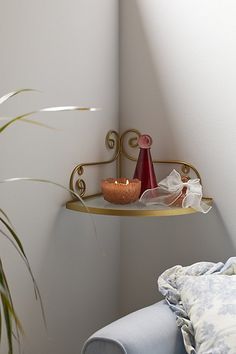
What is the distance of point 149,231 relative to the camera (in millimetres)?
2049

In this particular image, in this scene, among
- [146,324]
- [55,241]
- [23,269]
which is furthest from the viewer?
[55,241]

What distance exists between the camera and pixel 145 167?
188cm

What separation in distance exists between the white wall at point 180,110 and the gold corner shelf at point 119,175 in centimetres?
3

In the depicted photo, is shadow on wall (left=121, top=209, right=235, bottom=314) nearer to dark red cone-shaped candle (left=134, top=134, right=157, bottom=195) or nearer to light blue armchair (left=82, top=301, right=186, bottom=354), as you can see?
dark red cone-shaped candle (left=134, top=134, right=157, bottom=195)

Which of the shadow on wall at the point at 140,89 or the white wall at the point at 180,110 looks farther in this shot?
the shadow on wall at the point at 140,89

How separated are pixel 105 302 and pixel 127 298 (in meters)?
0.11

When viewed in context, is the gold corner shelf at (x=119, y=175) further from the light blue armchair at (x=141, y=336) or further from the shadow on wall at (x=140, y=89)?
the light blue armchair at (x=141, y=336)

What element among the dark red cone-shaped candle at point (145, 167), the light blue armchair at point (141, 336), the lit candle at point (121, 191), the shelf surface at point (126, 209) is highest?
the dark red cone-shaped candle at point (145, 167)

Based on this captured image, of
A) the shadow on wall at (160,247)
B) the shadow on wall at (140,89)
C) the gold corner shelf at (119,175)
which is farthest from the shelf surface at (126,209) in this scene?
the shadow on wall at (140,89)

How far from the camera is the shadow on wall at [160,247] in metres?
1.91

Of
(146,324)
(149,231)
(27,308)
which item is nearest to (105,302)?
(149,231)

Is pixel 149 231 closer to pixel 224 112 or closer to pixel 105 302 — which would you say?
pixel 105 302

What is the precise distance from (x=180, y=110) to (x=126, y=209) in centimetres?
43

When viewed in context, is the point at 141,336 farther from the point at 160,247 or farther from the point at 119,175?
the point at 119,175
